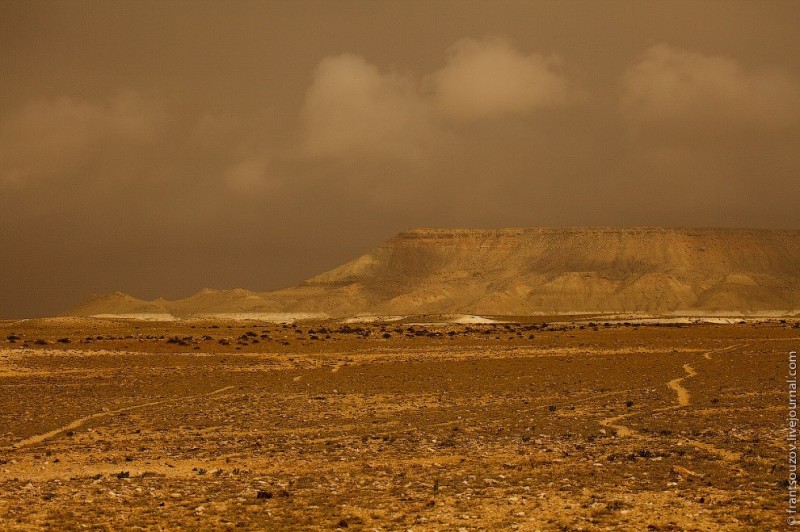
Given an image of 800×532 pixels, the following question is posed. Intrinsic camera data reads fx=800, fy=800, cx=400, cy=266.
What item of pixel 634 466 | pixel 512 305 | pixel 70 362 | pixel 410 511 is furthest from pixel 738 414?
pixel 512 305

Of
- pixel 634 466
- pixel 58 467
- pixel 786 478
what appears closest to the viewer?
pixel 786 478

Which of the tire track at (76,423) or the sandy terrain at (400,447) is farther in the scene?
the tire track at (76,423)

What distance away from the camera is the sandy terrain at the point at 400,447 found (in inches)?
498

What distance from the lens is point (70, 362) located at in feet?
153

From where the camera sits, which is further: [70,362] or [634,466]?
[70,362]

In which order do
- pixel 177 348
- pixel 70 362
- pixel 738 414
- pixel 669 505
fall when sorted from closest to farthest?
pixel 669 505
pixel 738 414
pixel 70 362
pixel 177 348

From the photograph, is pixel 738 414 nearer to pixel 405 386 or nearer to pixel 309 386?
pixel 405 386

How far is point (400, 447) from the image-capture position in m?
18.8

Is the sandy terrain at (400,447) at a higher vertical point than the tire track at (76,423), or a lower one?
higher

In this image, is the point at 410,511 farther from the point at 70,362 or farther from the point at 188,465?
the point at 70,362

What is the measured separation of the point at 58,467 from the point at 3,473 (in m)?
1.17

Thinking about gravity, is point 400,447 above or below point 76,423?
above

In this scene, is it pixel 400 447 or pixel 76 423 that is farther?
pixel 76 423

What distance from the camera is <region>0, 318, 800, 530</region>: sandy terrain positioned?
12.6 meters
